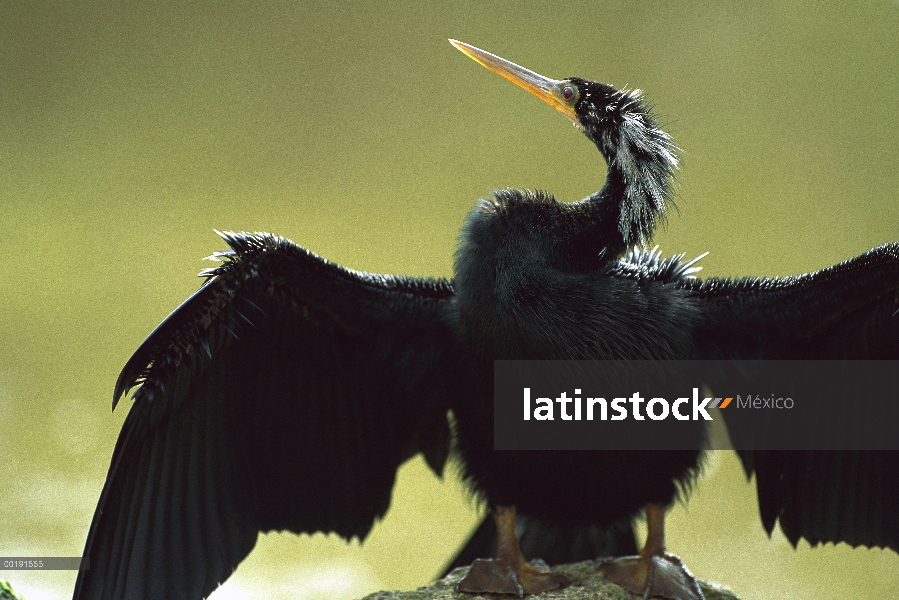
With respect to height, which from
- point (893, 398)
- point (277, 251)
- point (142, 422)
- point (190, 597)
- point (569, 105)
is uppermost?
point (569, 105)

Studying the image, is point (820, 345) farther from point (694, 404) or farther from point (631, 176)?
point (631, 176)

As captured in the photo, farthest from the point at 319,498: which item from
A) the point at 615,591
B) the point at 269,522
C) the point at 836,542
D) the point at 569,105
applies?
the point at 836,542

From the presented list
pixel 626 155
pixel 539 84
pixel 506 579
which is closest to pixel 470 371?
pixel 506 579

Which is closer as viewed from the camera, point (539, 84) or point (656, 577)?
point (656, 577)

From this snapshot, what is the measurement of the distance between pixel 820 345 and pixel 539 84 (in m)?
1.16

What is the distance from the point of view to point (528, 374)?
2.50 metres

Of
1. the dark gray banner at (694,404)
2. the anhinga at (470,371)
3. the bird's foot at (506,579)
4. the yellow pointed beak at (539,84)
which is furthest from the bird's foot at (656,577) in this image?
the yellow pointed beak at (539,84)

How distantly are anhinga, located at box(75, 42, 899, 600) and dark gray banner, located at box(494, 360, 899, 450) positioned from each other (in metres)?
0.04

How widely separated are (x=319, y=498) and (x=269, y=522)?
17 cm

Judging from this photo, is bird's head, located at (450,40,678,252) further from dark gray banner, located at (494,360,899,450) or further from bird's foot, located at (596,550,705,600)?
bird's foot, located at (596,550,705,600)

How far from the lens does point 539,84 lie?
2.78m

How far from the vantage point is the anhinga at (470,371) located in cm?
249

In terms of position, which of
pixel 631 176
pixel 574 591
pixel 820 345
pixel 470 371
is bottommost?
pixel 574 591

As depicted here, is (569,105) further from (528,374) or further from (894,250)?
(894,250)
